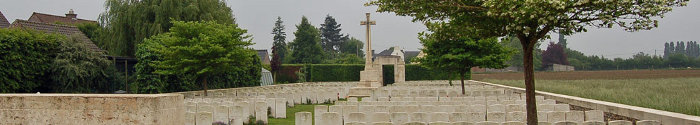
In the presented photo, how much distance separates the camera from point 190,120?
891 cm

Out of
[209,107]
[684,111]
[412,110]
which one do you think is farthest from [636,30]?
[209,107]

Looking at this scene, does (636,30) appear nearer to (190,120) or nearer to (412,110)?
(412,110)

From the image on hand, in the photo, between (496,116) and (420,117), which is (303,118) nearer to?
(420,117)

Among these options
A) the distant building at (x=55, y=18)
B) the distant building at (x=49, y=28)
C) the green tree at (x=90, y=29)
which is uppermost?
the distant building at (x=55, y=18)

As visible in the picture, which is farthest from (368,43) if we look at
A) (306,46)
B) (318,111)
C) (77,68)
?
(306,46)

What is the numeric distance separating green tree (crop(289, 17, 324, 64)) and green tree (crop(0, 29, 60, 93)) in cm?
4172

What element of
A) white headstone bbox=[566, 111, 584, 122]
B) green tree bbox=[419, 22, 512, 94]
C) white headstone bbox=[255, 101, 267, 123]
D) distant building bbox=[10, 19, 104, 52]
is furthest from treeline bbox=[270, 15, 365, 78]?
white headstone bbox=[566, 111, 584, 122]

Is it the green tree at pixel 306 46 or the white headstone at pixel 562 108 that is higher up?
the green tree at pixel 306 46

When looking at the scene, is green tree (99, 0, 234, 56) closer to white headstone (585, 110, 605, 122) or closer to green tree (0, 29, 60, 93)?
green tree (0, 29, 60, 93)

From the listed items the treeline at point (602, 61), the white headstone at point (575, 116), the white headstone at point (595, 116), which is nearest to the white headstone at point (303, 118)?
the white headstone at point (575, 116)

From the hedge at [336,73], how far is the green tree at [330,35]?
43.3 meters

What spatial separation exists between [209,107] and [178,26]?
7838mm

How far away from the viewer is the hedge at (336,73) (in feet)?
122

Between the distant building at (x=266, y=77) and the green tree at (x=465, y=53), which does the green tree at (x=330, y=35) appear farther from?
the green tree at (x=465, y=53)
